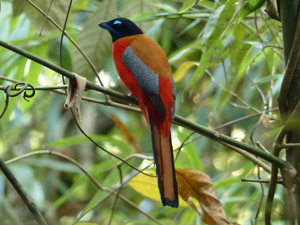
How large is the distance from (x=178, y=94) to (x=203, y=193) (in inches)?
95.0

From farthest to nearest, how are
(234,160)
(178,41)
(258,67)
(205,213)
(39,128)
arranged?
(39,128) < (178,41) < (234,160) < (258,67) < (205,213)

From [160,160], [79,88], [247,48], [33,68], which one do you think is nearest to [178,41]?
[33,68]

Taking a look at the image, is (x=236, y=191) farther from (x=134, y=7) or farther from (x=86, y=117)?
(x=86, y=117)

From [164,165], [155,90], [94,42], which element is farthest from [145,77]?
[164,165]

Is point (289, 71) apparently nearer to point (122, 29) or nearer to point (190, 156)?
point (190, 156)

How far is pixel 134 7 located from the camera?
65.3 inches

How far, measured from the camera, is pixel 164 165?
Result: 1.39 meters

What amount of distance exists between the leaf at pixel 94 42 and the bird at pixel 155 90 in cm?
20

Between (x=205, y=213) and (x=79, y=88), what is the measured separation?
2.27 feet

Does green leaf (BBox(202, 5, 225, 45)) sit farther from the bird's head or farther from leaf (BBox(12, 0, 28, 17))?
the bird's head

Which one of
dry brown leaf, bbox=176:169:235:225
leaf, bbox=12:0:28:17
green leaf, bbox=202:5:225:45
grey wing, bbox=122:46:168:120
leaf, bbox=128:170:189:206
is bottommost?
leaf, bbox=128:170:189:206

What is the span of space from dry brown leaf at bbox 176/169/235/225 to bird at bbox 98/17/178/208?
14 centimetres

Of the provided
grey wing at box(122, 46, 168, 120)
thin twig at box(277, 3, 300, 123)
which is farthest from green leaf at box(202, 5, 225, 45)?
grey wing at box(122, 46, 168, 120)

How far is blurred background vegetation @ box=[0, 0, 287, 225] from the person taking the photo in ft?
5.33
